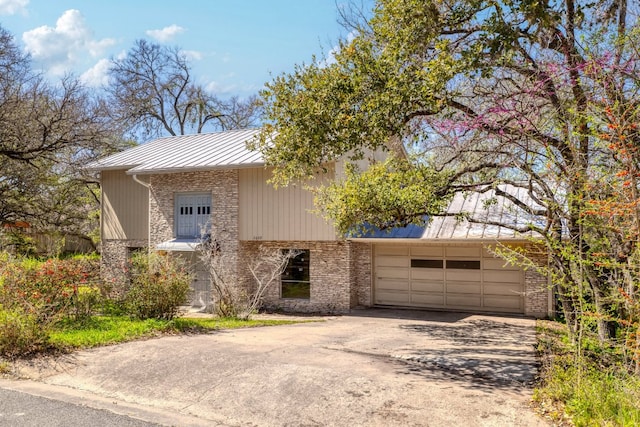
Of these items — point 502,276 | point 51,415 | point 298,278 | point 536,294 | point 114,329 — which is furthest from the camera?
point 298,278

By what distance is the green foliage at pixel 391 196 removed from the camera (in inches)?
397

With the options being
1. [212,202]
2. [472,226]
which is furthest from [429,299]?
[212,202]

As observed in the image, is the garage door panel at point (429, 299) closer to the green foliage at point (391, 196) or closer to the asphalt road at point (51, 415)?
the green foliage at point (391, 196)

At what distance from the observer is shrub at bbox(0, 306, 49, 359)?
8844 mm

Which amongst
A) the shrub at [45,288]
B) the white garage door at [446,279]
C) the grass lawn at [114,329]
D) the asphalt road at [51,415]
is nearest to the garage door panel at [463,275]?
the white garage door at [446,279]

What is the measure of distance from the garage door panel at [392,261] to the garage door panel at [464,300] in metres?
1.78

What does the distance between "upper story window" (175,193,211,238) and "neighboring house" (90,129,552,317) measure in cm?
4

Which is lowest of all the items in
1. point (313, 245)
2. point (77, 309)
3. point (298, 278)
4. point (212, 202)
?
point (77, 309)

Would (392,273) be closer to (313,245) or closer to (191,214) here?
(313,245)

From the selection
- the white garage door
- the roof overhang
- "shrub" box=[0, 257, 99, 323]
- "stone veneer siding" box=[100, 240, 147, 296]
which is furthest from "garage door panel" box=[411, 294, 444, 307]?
"stone veneer siding" box=[100, 240, 147, 296]

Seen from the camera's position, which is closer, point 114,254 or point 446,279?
point 446,279

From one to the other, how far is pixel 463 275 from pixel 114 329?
10.6 metres

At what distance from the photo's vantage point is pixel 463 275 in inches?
635

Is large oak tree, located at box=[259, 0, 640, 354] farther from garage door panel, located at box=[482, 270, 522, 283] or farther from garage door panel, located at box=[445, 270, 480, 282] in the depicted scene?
garage door panel, located at box=[445, 270, 480, 282]
